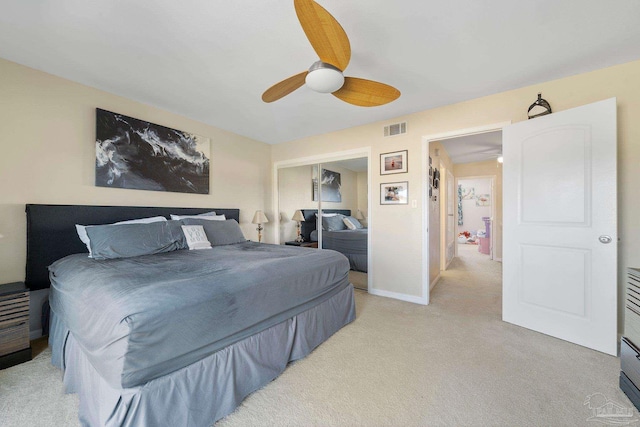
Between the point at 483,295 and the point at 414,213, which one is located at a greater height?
the point at 414,213

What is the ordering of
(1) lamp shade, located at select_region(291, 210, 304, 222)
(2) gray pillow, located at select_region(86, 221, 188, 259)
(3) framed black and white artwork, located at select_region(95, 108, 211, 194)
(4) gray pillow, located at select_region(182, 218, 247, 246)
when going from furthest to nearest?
1. (1) lamp shade, located at select_region(291, 210, 304, 222)
2. (4) gray pillow, located at select_region(182, 218, 247, 246)
3. (3) framed black and white artwork, located at select_region(95, 108, 211, 194)
4. (2) gray pillow, located at select_region(86, 221, 188, 259)

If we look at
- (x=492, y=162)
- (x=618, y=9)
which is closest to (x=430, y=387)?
(x=618, y=9)

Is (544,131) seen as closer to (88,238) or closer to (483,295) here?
(483,295)

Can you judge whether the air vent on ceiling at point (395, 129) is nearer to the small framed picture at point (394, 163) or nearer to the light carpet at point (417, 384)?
the small framed picture at point (394, 163)

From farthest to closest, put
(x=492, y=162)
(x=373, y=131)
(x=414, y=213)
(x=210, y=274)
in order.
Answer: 1. (x=492, y=162)
2. (x=373, y=131)
3. (x=414, y=213)
4. (x=210, y=274)

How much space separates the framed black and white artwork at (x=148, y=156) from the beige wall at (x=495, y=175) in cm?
589

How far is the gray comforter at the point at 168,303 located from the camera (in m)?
1.10

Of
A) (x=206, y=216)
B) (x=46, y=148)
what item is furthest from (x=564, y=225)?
(x=46, y=148)

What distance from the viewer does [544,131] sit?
2365mm

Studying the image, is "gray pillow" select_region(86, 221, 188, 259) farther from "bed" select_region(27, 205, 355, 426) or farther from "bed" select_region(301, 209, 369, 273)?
"bed" select_region(301, 209, 369, 273)

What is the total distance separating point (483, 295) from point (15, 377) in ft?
15.3

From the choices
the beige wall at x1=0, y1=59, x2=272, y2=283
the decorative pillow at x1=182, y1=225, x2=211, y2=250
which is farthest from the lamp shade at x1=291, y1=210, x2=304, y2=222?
the beige wall at x1=0, y1=59, x2=272, y2=283

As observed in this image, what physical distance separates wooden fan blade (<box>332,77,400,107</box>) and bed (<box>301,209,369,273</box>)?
6.90 feet

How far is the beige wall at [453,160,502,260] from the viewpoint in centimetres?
568
